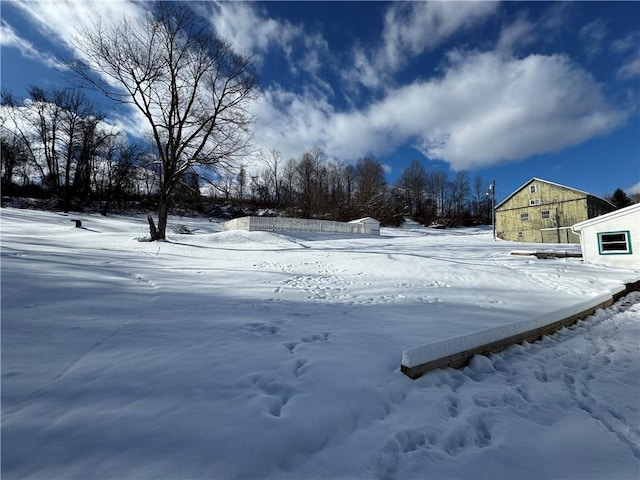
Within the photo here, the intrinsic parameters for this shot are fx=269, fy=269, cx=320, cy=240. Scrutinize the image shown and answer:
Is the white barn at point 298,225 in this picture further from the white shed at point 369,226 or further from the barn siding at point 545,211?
the barn siding at point 545,211

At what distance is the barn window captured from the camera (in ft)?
37.7

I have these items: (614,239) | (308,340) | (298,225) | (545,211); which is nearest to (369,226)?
(298,225)

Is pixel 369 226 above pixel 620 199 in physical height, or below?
below

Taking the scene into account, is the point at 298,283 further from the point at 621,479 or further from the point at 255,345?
the point at 621,479

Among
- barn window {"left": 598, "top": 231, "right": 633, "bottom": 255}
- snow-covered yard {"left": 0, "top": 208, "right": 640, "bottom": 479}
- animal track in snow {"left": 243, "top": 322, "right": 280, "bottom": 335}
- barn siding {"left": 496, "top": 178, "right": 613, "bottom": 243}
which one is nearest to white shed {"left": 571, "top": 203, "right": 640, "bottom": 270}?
barn window {"left": 598, "top": 231, "right": 633, "bottom": 255}

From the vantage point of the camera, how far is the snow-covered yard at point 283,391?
68.2 inches

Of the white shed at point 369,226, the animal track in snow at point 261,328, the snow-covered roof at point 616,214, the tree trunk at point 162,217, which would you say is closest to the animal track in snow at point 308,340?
the animal track in snow at point 261,328

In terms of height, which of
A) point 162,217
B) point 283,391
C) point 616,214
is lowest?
point 283,391

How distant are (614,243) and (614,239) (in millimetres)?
179

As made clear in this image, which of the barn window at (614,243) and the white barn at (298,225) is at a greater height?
the white barn at (298,225)

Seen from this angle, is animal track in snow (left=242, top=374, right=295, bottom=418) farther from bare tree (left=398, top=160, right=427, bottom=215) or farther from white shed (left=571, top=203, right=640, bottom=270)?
bare tree (left=398, top=160, right=427, bottom=215)

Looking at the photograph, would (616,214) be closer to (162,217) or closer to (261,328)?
(261,328)

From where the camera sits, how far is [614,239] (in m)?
12.0

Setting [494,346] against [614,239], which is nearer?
[494,346]
